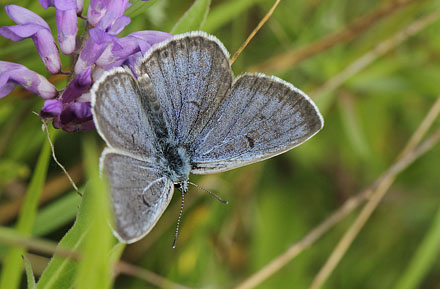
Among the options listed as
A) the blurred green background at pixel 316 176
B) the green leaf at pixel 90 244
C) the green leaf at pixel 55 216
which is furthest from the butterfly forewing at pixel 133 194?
the blurred green background at pixel 316 176

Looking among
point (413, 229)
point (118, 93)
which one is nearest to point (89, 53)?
point (118, 93)

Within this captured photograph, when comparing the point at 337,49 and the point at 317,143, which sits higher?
the point at 337,49

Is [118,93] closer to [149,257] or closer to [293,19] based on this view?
[149,257]

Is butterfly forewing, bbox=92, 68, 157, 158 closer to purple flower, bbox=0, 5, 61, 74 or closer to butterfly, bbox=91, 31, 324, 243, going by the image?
butterfly, bbox=91, 31, 324, 243

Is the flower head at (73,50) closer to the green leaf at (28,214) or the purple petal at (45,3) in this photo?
the purple petal at (45,3)

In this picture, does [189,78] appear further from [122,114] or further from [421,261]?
[421,261]

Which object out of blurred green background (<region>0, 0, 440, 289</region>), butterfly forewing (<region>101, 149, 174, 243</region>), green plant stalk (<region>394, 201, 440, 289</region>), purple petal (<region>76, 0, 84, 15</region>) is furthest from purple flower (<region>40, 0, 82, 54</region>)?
green plant stalk (<region>394, 201, 440, 289</region>)

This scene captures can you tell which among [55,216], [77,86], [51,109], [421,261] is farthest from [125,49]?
[421,261]
